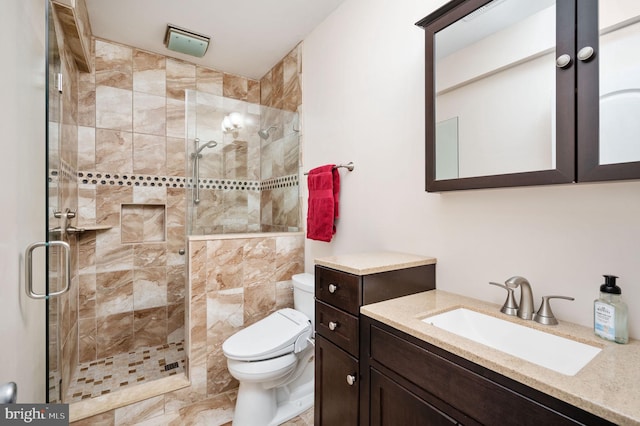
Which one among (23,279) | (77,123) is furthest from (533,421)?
(77,123)

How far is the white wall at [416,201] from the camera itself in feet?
3.11

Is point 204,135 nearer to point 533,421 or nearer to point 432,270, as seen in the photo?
point 432,270

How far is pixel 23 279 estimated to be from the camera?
963mm

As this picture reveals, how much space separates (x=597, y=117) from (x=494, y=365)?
759 mm

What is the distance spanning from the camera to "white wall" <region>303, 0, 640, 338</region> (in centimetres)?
95

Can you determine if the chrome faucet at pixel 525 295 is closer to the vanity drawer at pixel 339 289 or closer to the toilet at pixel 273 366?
the vanity drawer at pixel 339 289

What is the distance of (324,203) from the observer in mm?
2004

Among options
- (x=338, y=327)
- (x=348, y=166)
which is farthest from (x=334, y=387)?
(x=348, y=166)

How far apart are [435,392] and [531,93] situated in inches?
40.8

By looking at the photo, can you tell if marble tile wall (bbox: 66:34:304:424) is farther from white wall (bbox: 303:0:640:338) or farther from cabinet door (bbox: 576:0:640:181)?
cabinet door (bbox: 576:0:640:181)

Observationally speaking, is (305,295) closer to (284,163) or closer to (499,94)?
(284,163)

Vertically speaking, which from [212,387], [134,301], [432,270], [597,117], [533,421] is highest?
[597,117]

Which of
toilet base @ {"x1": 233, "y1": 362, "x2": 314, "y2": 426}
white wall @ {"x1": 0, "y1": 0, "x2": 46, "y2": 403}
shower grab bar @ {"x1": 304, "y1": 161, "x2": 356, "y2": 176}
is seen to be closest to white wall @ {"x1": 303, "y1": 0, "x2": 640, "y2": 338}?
shower grab bar @ {"x1": 304, "y1": 161, "x2": 356, "y2": 176}

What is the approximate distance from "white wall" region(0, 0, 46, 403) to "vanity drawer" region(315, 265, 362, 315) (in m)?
1.05
